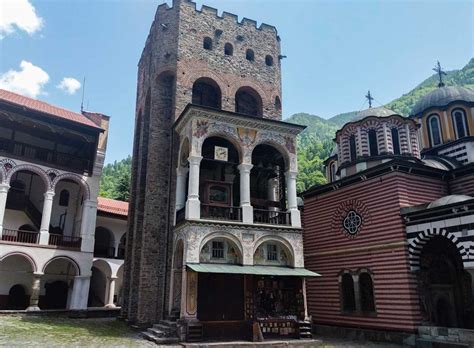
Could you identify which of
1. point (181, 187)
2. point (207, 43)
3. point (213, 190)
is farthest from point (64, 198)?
point (213, 190)

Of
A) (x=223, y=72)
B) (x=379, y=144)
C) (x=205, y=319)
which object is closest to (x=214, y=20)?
(x=223, y=72)

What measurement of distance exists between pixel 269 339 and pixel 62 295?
1628 centimetres

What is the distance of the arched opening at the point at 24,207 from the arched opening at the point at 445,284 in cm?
2023

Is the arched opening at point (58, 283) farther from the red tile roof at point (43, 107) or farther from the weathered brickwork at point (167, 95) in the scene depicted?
the red tile roof at point (43, 107)

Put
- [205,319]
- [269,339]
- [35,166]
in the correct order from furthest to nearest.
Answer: [35,166], [205,319], [269,339]

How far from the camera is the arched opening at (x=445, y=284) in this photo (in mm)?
15734

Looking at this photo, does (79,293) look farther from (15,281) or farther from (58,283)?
(15,281)

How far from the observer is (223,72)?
20984 millimetres

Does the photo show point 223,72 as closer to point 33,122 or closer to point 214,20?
point 214,20

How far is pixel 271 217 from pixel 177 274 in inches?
188

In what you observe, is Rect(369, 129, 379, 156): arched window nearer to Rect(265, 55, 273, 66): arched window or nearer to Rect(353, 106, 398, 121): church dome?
Rect(353, 106, 398, 121): church dome

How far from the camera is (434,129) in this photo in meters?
22.4

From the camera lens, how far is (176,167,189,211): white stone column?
1795 centimetres

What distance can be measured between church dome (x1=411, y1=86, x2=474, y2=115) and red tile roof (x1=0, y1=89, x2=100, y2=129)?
65.2 ft
